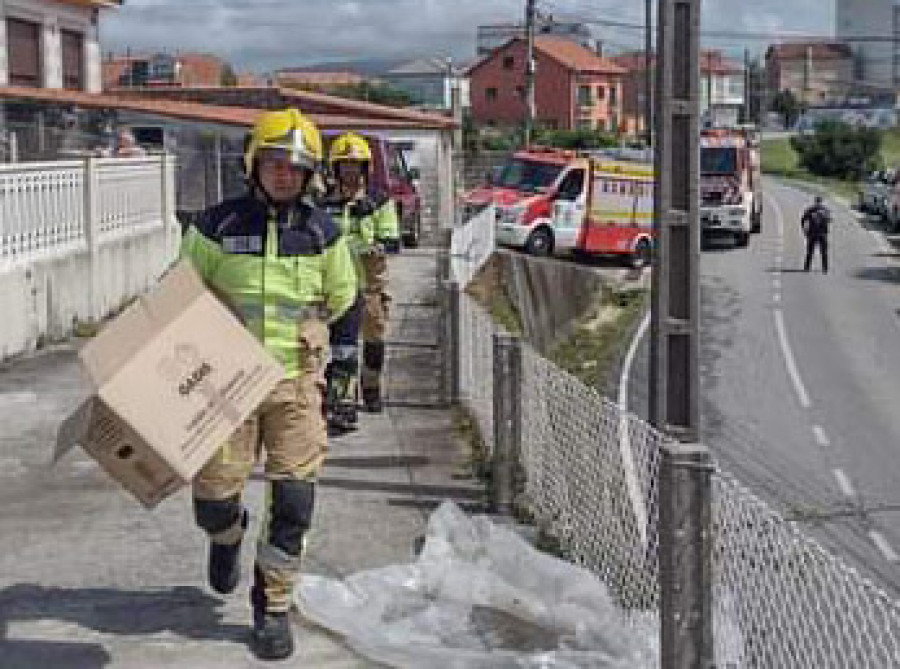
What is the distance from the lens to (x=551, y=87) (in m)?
116

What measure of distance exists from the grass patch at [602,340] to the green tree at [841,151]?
60773 millimetres

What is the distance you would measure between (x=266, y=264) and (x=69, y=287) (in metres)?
9.52

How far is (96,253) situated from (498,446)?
891 centimetres

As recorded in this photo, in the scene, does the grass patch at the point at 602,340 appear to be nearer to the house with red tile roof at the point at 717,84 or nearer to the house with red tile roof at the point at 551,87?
the house with red tile roof at the point at 551,87

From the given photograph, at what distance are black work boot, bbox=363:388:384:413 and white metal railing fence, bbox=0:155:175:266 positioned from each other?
12.7 feet

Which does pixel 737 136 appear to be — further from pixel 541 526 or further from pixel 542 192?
pixel 541 526

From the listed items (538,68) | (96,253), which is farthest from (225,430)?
(538,68)

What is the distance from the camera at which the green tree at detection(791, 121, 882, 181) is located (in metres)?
89.4

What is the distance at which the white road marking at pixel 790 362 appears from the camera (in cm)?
2095

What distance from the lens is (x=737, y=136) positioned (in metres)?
43.2

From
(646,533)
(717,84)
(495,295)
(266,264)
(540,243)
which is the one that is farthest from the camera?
(717,84)

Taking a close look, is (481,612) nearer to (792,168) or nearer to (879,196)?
(879,196)

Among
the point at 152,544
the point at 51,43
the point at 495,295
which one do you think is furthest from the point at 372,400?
the point at 51,43

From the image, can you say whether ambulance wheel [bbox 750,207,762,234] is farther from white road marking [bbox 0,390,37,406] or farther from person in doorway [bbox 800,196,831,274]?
white road marking [bbox 0,390,37,406]
